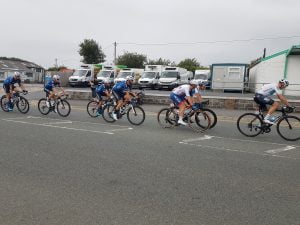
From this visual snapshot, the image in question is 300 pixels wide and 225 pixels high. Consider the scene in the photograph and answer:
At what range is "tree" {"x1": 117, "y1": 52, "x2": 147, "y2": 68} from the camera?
80062mm

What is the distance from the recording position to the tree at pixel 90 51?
67750mm

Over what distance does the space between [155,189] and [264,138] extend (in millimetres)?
5531

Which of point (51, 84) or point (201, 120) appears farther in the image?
point (51, 84)

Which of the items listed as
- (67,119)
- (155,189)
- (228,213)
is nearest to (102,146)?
(155,189)

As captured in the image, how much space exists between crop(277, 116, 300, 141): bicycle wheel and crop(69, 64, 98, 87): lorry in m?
30.2

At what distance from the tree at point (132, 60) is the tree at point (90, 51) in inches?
443

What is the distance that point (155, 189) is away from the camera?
16.4 ft

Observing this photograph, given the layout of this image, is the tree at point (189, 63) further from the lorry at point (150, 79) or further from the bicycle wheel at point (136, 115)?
the bicycle wheel at point (136, 115)

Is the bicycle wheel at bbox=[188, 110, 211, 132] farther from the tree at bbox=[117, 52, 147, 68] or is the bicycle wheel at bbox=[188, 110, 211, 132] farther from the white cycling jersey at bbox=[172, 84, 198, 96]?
the tree at bbox=[117, 52, 147, 68]

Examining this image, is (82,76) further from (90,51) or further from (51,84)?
(90,51)

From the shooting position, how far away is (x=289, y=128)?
942cm

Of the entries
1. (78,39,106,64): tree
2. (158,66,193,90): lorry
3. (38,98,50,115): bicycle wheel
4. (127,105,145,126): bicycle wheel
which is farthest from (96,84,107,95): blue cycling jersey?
(78,39,106,64): tree

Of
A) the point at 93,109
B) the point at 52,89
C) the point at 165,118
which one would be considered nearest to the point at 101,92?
the point at 93,109

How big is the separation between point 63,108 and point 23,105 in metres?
2.24
